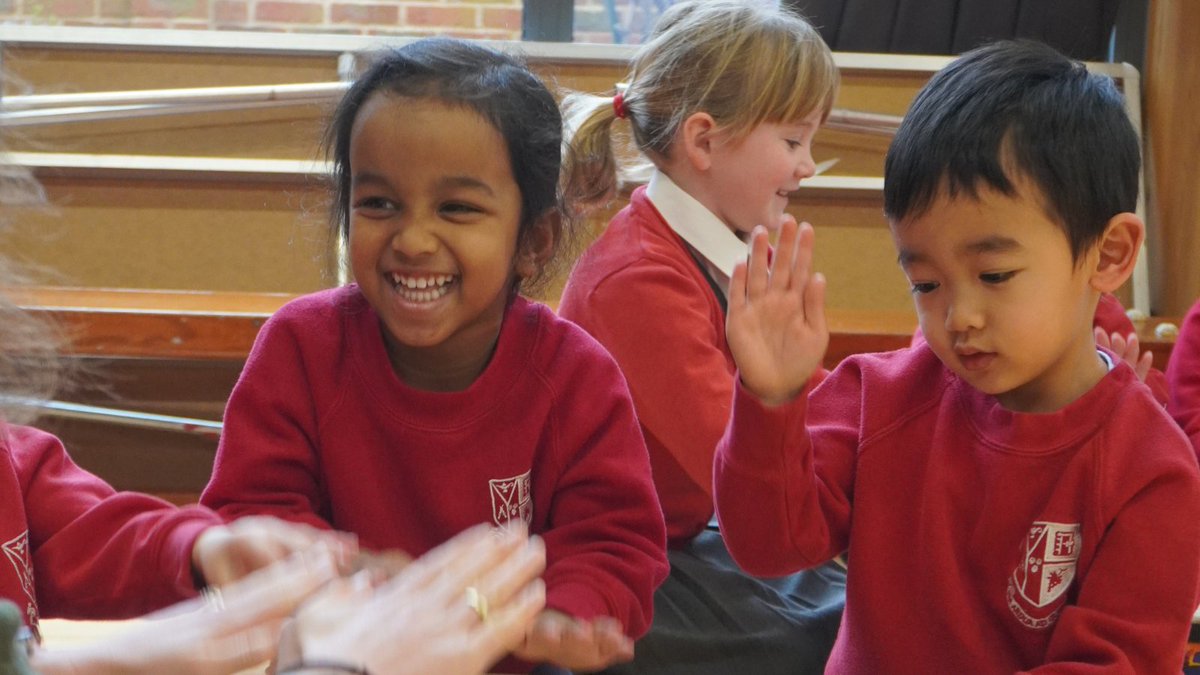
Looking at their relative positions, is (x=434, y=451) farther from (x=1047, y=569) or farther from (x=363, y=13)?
(x=363, y=13)

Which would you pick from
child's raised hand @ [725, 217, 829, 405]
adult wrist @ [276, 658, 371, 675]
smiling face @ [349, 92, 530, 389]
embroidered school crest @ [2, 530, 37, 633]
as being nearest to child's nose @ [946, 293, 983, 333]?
child's raised hand @ [725, 217, 829, 405]

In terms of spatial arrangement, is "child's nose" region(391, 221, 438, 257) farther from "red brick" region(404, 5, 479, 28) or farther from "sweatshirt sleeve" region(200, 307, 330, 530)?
"red brick" region(404, 5, 479, 28)

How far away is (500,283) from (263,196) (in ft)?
6.53

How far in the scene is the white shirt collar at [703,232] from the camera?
5.67 feet

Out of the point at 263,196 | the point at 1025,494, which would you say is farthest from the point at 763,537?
the point at 263,196

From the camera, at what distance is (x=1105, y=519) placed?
1.06m

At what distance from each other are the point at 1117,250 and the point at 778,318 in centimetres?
30

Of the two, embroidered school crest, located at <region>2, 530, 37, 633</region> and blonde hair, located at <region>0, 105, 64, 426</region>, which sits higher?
blonde hair, located at <region>0, 105, 64, 426</region>

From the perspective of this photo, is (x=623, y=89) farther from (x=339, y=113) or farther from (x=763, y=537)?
(x=763, y=537)

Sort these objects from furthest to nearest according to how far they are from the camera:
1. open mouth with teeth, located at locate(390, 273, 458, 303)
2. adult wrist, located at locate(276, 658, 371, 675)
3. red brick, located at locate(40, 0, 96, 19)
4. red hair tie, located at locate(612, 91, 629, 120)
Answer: red brick, located at locate(40, 0, 96, 19) < red hair tie, located at locate(612, 91, 629, 120) < open mouth with teeth, located at locate(390, 273, 458, 303) < adult wrist, located at locate(276, 658, 371, 675)

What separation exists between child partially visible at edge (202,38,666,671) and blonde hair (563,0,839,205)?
467 millimetres

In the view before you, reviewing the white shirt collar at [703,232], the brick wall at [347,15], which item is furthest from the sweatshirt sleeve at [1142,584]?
the brick wall at [347,15]

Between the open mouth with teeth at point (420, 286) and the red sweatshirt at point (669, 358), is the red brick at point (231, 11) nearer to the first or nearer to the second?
the red sweatshirt at point (669, 358)

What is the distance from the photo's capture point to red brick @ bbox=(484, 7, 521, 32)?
11.0 feet
